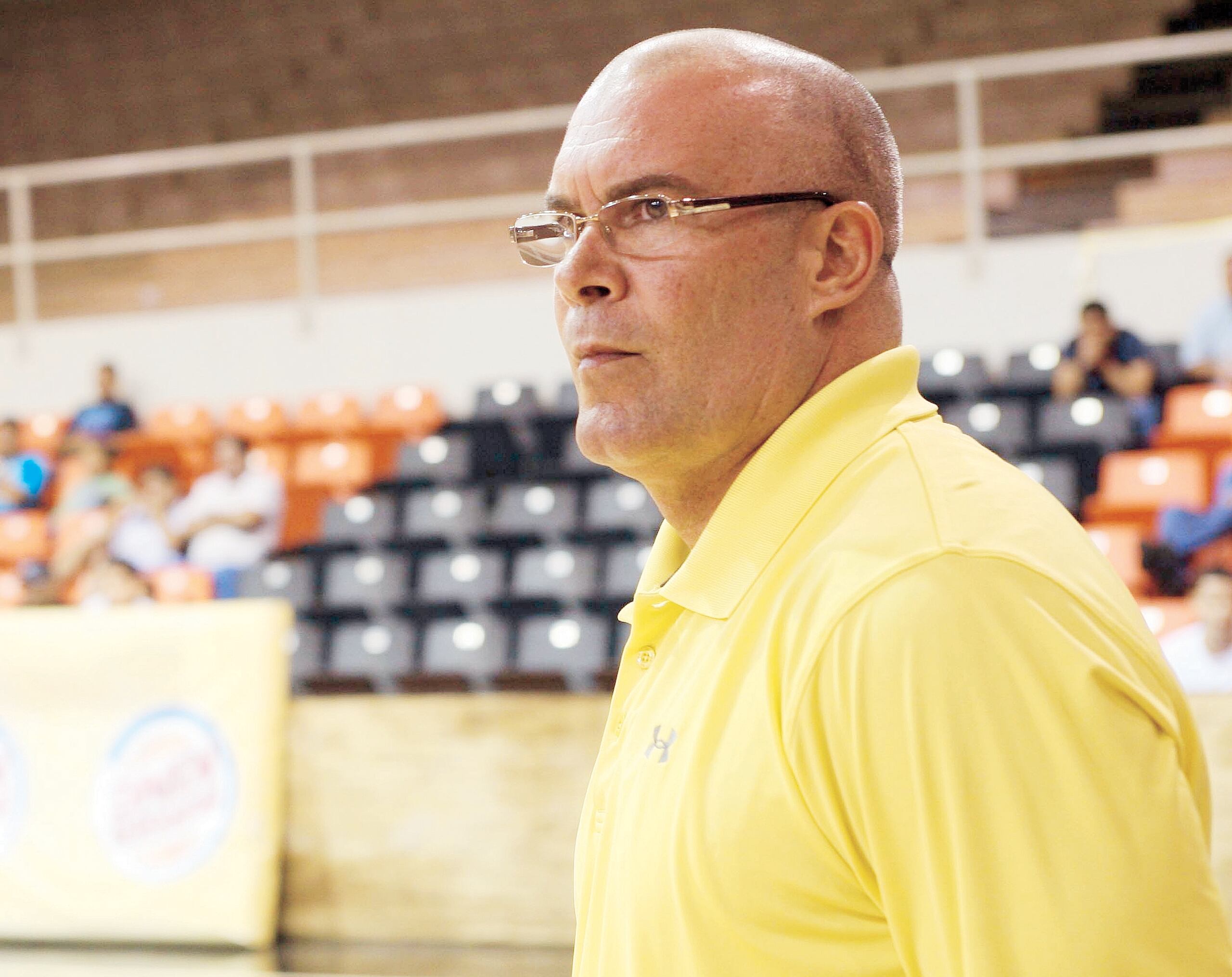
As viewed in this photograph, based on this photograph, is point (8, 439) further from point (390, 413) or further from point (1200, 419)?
point (1200, 419)

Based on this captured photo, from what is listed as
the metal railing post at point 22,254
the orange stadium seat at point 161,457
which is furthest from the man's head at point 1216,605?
the metal railing post at point 22,254

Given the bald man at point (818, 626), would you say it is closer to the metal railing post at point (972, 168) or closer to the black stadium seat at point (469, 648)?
the black stadium seat at point (469, 648)

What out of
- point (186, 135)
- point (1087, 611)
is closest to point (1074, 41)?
point (186, 135)

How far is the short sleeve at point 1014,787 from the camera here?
2.35 feet

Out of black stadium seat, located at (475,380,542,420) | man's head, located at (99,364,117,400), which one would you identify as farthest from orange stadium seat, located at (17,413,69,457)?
black stadium seat, located at (475,380,542,420)

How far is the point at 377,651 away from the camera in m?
5.48

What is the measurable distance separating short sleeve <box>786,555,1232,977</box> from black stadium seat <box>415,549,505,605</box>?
16.1 ft

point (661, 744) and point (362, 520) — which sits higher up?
point (661, 744)

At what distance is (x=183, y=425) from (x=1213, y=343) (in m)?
5.16

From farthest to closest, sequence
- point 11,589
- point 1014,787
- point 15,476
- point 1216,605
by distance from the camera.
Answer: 1. point 15,476
2. point 11,589
3. point 1216,605
4. point 1014,787

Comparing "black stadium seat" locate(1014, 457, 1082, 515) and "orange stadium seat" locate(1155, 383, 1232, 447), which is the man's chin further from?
"orange stadium seat" locate(1155, 383, 1232, 447)

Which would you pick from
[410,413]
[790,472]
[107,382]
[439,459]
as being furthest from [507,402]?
[790,472]

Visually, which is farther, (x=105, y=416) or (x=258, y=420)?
(x=105, y=416)

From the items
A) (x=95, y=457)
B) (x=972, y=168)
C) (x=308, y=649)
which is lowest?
(x=308, y=649)
